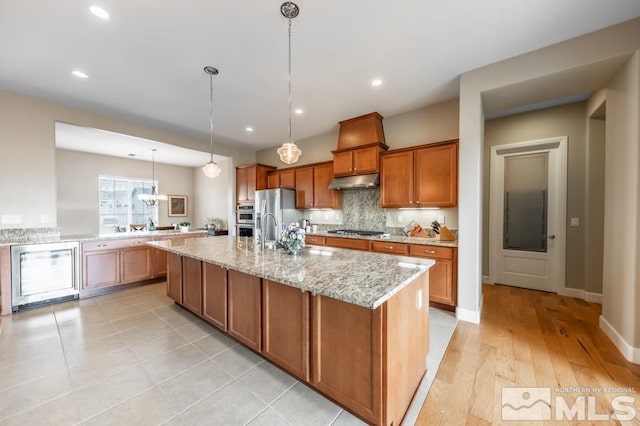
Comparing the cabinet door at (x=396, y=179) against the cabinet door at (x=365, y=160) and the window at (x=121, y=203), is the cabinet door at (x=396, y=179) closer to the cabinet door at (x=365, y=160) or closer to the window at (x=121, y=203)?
the cabinet door at (x=365, y=160)

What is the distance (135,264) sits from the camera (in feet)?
13.9

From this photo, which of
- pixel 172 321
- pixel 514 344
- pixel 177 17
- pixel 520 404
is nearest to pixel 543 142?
pixel 514 344

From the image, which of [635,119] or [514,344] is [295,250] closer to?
[514,344]

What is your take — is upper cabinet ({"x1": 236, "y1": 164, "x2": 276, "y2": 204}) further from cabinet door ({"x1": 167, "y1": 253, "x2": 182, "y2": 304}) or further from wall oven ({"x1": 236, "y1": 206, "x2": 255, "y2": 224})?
cabinet door ({"x1": 167, "y1": 253, "x2": 182, "y2": 304})

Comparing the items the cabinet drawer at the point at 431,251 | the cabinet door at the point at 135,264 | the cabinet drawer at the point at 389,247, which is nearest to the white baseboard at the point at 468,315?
the cabinet drawer at the point at 431,251

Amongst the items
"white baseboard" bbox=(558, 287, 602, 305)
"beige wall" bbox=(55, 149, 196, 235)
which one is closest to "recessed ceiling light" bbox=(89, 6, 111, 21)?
"beige wall" bbox=(55, 149, 196, 235)

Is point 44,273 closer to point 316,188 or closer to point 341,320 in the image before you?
point 316,188

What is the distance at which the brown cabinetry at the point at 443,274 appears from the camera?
9.84ft

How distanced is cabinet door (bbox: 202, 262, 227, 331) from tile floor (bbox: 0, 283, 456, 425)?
7.5 inches

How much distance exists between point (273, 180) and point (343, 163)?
208cm

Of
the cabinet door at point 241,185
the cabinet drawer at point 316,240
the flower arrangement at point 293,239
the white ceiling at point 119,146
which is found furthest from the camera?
the cabinet door at point 241,185

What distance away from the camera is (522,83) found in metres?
2.56

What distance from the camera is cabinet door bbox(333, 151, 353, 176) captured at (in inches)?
167

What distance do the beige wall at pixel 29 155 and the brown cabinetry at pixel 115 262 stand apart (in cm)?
69
